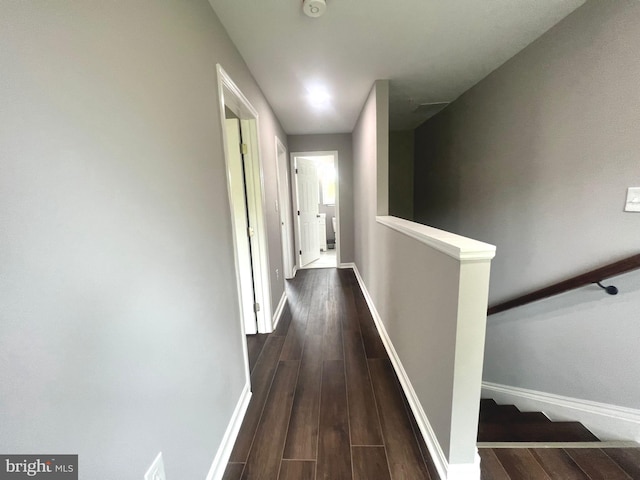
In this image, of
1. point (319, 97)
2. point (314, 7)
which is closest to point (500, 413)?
point (314, 7)

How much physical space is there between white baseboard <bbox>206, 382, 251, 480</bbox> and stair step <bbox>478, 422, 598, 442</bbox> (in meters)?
1.50

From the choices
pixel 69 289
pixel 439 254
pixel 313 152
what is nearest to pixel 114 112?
pixel 69 289

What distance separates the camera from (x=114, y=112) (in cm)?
65

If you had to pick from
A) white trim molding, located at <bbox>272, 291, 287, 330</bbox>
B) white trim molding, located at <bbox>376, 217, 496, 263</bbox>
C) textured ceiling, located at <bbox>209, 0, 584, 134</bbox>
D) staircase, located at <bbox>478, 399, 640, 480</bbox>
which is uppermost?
textured ceiling, located at <bbox>209, 0, 584, 134</bbox>

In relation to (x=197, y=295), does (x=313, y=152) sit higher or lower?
higher

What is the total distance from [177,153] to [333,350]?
1.85m

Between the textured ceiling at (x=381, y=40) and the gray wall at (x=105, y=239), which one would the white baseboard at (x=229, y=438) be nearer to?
the gray wall at (x=105, y=239)

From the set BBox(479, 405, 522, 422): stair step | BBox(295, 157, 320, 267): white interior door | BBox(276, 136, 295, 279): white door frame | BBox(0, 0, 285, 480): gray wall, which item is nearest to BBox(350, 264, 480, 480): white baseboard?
BBox(479, 405, 522, 422): stair step

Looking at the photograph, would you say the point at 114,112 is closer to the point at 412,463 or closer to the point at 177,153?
the point at 177,153

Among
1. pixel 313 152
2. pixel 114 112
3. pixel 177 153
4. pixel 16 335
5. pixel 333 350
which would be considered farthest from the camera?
pixel 313 152

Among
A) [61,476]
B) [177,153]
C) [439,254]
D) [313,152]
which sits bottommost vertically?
[61,476]

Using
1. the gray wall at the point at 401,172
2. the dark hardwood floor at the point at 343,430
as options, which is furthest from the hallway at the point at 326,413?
the gray wall at the point at 401,172

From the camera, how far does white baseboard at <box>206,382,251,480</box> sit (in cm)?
111

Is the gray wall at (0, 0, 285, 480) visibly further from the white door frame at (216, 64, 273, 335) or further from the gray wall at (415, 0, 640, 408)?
the gray wall at (415, 0, 640, 408)
